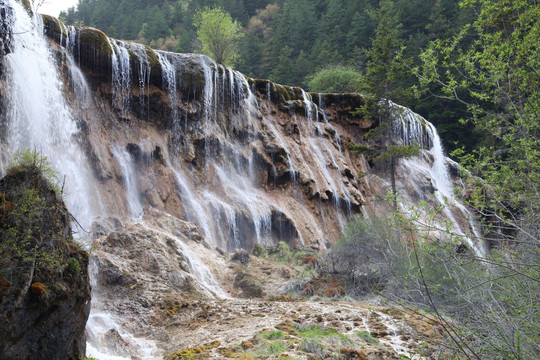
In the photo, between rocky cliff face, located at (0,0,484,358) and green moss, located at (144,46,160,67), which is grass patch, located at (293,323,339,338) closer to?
rocky cliff face, located at (0,0,484,358)

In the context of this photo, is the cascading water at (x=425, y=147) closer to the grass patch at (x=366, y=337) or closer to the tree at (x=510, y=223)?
the grass patch at (x=366, y=337)

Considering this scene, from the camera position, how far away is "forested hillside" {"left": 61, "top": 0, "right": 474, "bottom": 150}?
4331 cm

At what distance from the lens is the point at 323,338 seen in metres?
7.48

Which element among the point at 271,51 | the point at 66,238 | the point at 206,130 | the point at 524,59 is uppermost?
the point at 271,51

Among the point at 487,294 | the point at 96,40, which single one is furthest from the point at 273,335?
the point at 96,40

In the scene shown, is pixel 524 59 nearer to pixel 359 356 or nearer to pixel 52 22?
pixel 359 356

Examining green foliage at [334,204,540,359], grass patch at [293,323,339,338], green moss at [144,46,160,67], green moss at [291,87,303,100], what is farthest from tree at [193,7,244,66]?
green foliage at [334,204,540,359]

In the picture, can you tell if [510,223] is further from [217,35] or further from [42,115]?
[217,35]

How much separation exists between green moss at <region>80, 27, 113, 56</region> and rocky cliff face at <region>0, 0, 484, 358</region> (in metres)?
0.05

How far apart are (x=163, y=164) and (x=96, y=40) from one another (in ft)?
20.8

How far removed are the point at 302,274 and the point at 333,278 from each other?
1.08m

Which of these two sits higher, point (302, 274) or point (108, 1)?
point (108, 1)

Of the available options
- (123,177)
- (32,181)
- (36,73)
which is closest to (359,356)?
(32,181)

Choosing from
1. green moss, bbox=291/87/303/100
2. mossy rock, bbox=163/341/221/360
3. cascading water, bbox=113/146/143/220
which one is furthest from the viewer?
green moss, bbox=291/87/303/100
